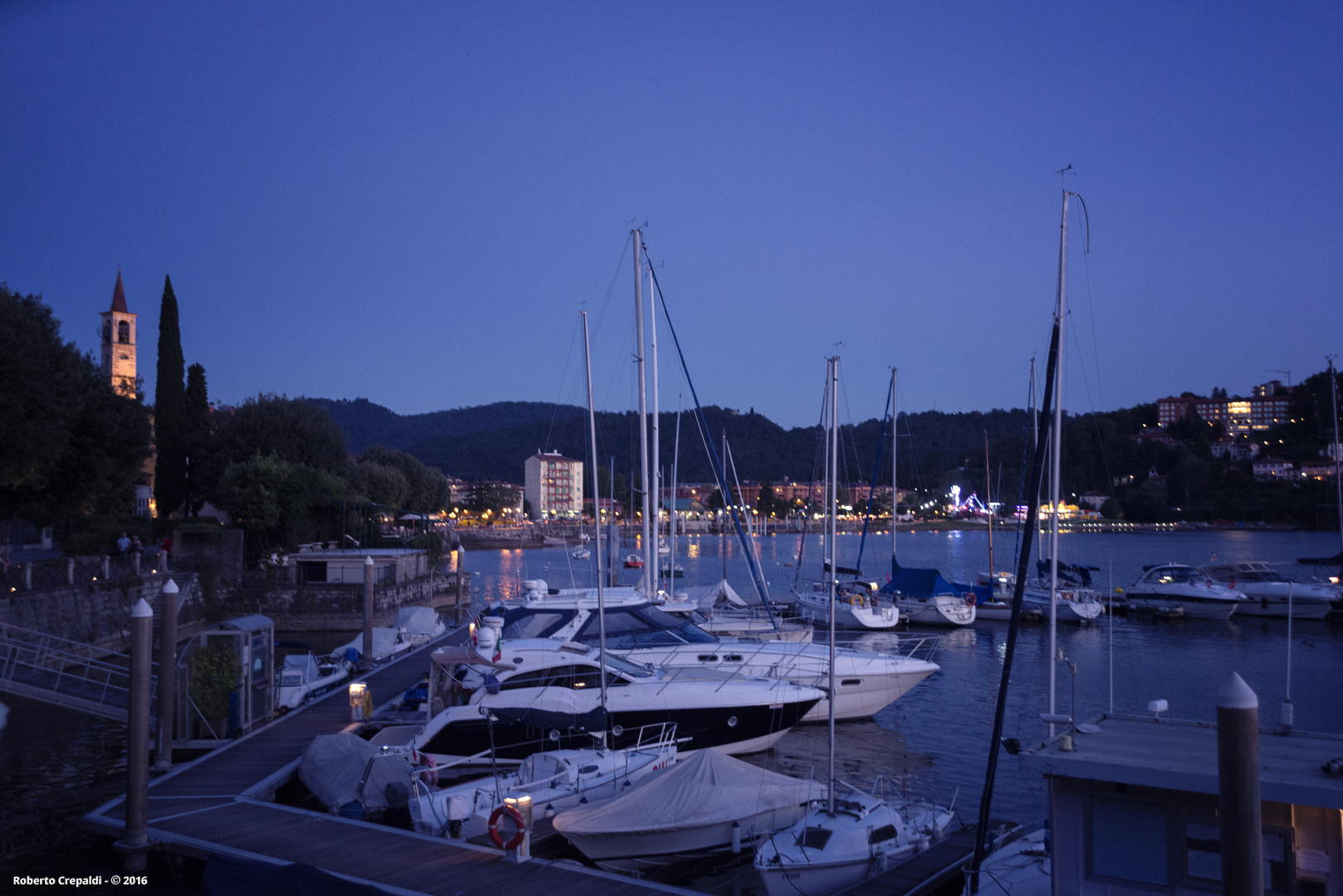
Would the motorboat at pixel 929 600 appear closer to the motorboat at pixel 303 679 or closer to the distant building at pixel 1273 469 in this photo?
the motorboat at pixel 303 679

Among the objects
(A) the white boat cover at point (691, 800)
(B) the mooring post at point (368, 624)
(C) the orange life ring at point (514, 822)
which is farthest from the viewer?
(B) the mooring post at point (368, 624)

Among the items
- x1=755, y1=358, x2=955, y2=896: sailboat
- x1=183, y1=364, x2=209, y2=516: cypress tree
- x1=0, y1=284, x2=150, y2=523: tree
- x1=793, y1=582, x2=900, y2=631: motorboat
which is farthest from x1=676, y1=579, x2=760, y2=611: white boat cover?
x1=183, y1=364, x2=209, y2=516: cypress tree

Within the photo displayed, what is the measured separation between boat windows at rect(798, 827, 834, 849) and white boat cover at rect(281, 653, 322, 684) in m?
14.2

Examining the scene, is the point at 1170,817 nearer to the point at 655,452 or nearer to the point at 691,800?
the point at 691,800

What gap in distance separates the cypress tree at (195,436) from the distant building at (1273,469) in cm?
13320

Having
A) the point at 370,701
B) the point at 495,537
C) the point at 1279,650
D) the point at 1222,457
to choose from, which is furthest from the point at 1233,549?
the point at 370,701

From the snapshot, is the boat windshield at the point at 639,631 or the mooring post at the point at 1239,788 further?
the boat windshield at the point at 639,631

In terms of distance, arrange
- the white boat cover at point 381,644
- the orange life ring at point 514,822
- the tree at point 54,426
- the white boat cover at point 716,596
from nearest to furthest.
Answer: the orange life ring at point 514,822 < the tree at point 54,426 < the white boat cover at point 381,644 < the white boat cover at point 716,596

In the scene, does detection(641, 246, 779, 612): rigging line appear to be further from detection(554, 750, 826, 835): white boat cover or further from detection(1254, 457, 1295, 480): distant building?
detection(1254, 457, 1295, 480): distant building

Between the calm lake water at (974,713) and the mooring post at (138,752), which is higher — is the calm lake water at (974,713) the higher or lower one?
the lower one

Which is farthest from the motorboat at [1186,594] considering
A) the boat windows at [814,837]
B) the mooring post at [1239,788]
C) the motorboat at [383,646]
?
the mooring post at [1239,788]

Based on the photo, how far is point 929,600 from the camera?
126 ft

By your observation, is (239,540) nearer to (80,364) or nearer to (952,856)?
(80,364)

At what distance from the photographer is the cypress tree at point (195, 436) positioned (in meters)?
49.7
